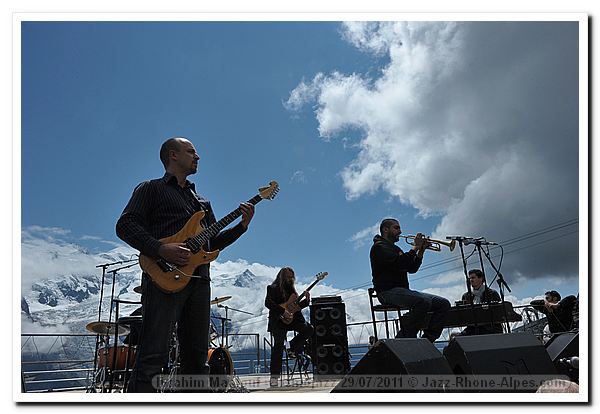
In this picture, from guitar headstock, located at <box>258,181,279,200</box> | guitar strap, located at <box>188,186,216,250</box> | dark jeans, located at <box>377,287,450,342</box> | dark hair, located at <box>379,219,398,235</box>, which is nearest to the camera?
guitar strap, located at <box>188,186,216,250</box>

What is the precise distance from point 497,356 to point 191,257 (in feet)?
4.35

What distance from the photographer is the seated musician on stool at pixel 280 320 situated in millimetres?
4419

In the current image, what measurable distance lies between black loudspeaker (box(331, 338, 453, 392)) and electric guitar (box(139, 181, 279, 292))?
737mm

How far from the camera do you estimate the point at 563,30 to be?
2.31m

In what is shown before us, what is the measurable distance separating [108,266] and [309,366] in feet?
10.6

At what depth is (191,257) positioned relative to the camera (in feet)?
6.36

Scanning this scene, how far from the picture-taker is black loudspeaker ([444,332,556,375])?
78.5 inches

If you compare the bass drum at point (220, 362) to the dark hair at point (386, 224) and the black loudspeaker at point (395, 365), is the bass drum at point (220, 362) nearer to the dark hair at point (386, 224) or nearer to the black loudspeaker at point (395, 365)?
the dark hair at point (386, 224)

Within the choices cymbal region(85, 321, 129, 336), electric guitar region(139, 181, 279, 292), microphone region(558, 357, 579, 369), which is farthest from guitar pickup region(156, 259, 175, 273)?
cymbal region(85, 321, 129, 336)

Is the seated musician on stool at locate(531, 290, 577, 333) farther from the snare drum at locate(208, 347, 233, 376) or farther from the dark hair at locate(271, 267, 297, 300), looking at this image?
the snare drum at locate(208, 347, 233, 376)

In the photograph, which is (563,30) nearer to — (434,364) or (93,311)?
(434,364)

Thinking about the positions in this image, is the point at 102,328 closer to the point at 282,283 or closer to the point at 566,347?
the point at 282,283

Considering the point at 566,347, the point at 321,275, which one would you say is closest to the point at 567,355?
the point at 566,347
